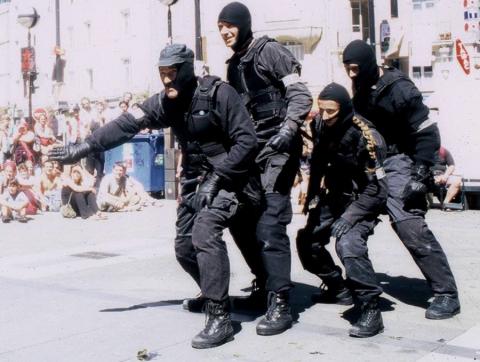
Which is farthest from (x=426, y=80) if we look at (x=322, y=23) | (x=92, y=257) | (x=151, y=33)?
(x=92, y=257)

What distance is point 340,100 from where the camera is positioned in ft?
16.2

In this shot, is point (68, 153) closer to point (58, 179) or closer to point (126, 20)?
point (58, 179)

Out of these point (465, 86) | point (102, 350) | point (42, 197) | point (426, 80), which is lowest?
point (102, 350)

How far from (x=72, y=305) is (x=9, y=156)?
41.8 ft

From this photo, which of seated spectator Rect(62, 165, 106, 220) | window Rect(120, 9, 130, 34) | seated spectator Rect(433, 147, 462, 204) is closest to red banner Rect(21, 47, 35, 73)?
seated spectator Rect(62, 165, 106, 220)

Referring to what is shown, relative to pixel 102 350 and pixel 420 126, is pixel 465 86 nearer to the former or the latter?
pixel 420 126

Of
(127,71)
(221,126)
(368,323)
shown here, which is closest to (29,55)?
(221,126)

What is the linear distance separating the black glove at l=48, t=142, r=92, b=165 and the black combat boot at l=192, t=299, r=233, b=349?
132cm

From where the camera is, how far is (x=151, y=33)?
3838cm

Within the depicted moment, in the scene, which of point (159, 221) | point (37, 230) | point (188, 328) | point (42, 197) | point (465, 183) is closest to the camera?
point (188, 328)

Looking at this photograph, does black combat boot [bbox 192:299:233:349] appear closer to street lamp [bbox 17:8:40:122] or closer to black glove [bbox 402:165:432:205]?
black glove [bbox 402:165:432:205]

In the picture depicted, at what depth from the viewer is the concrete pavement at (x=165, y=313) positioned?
14.7 ft

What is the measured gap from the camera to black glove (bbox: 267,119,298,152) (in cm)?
470

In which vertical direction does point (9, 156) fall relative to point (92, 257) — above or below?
above
